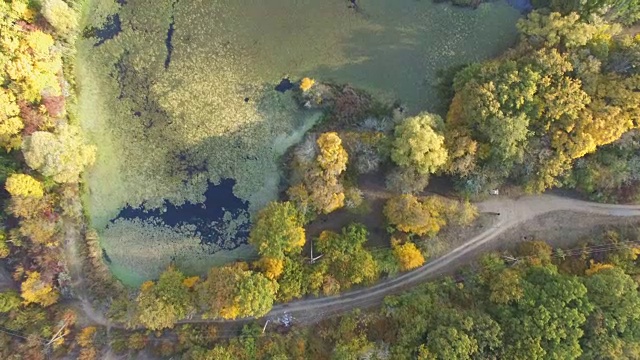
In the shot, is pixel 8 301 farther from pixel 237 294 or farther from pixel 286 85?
pixel 286 85

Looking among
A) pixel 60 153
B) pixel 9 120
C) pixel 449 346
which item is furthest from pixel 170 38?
pixel 449 346

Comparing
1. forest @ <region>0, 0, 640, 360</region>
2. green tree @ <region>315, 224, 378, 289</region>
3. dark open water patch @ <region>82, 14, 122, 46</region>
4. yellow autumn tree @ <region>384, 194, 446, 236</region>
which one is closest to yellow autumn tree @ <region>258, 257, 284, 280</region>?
forest @ <region>0, 0, 640, 360</region>

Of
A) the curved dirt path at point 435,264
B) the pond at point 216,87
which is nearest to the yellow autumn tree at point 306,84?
the pond at point 216,87

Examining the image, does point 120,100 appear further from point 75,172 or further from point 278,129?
point 278,129

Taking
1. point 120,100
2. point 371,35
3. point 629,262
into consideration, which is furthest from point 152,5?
point 629,262

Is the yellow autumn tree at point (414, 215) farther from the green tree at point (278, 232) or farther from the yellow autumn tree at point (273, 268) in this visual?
the yellow autumn tree at point (273, 268)

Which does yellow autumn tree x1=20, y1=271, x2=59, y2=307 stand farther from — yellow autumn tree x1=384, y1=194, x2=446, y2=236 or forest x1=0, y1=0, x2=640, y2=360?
yellow autumn tree x1=384, y1=194, x2=446, y2=236

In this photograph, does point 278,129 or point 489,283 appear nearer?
point 489,283
